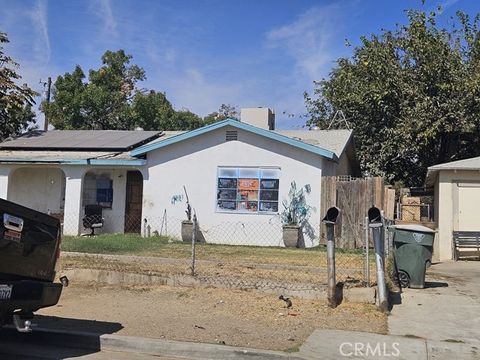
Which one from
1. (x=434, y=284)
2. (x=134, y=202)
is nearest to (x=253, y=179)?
(x=134, y=202)

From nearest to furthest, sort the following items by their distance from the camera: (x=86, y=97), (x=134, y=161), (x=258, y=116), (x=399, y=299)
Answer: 1. (x=399, y=299)
2. (x=134, y=161)
3. (x=258, y=116)
4. (x=86, y=97)

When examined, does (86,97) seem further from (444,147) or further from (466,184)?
(466,184)

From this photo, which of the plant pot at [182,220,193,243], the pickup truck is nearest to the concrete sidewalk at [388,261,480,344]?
the pickup truck

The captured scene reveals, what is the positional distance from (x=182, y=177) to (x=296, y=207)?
13.1 feet

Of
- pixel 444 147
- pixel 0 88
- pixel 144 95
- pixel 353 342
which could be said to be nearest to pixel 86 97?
pixel 144 95

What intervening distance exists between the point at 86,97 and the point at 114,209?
13.0 meters

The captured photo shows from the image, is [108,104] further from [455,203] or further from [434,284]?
[434,284]

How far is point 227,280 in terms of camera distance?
934 centimetres

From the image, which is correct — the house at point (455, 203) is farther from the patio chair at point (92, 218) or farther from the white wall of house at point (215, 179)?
the patio chair at point (92, 218)

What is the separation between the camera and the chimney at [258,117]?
2242 cm

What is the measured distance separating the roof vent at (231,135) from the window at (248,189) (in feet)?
3.26

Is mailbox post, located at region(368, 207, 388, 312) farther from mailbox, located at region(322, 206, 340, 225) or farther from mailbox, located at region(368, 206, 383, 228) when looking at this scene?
mailbox, located at region(322, 206, 340, 225)

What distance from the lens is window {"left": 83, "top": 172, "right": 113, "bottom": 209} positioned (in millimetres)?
19344

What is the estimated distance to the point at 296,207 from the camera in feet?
55.8
